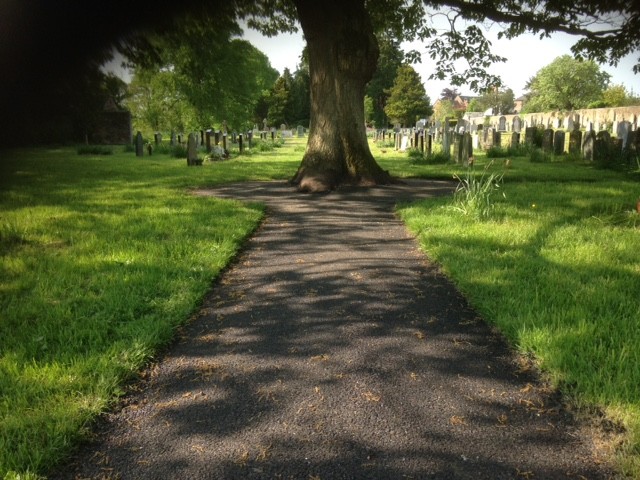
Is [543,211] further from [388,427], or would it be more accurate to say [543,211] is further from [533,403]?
[388,427]

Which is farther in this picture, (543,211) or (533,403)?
(543,211)

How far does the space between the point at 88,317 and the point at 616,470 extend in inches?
140

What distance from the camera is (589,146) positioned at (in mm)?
16500

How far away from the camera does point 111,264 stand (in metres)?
5.12

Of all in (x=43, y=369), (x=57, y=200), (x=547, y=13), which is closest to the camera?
(x=43, y=369)

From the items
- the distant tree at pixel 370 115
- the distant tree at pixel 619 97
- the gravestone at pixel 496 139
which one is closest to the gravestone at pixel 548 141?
the gravestone at pixel 496 139

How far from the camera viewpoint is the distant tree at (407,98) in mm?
71000

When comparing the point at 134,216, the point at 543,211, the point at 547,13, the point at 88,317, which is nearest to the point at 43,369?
the point at 88,317

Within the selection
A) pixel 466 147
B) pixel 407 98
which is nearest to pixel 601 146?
pixel 466 147

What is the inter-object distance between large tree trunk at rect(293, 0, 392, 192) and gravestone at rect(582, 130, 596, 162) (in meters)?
9.08

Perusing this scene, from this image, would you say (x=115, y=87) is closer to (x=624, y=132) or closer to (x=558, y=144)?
(x=624, y=132)

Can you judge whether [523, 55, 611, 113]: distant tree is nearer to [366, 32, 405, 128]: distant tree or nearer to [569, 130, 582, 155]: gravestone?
[366, 32, 405, 128]: distant tree

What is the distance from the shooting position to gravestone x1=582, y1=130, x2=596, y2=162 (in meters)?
16.3

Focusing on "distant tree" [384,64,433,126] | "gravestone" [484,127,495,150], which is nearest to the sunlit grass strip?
"gravestone" [484,127,495,150]
